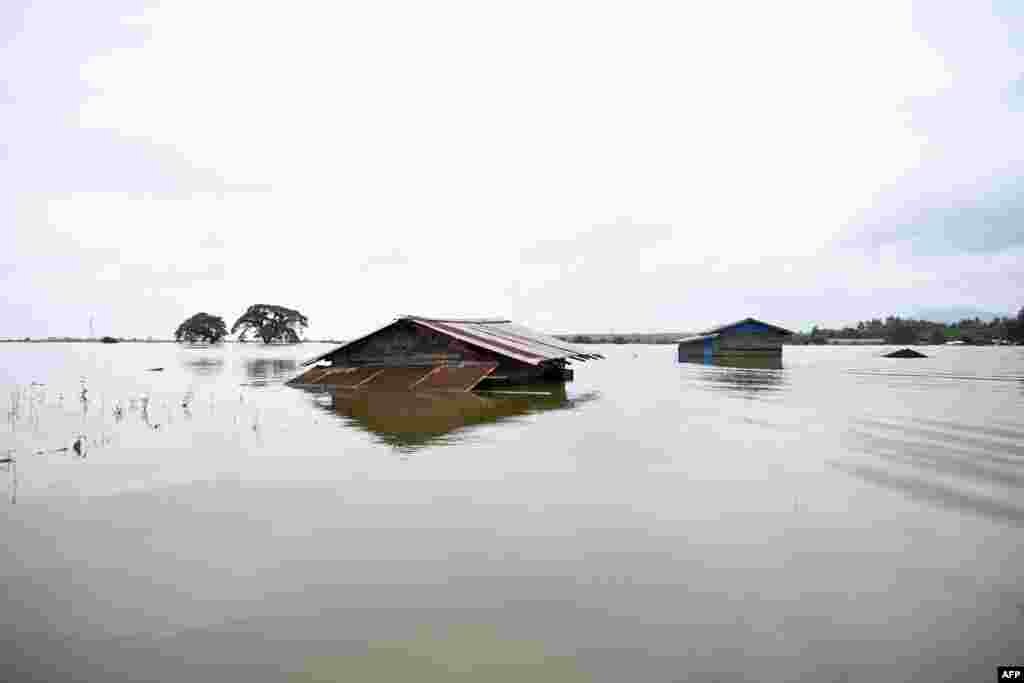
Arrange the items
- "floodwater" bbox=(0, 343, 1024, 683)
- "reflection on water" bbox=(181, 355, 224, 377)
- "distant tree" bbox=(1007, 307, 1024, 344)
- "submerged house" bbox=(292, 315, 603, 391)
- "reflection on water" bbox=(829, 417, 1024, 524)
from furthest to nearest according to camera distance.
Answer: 1. "distant tree" bbox=(1007, 307, 1024, 344)
2. "reflection on water" bbox=(181, 355, 224, 377)
3. "submerged house" bbox=(292, 315, 603, 391)
4. "reflection on water" bbox=(829, 417, 1024, 524)
5. "floodwater" bbox=(0, 343, 1024, 683)

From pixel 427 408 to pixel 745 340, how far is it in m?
44.4

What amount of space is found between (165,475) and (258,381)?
22190 mm

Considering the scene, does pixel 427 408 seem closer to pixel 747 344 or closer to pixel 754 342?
pixel 747 344

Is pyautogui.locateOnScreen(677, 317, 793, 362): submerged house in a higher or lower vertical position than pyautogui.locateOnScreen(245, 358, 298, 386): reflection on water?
higher

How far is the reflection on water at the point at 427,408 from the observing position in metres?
12.8

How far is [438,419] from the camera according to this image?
590 inches

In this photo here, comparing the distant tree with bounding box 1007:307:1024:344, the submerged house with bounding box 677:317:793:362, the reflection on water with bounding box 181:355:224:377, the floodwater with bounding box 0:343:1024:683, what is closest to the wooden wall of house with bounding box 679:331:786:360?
the submerged house with bounding box 677:317:793:362

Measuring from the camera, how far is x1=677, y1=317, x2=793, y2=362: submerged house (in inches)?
2074

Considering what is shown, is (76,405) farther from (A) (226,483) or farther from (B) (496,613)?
(B) (496,613)

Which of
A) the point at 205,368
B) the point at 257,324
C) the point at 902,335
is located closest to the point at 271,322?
the point at 257,324

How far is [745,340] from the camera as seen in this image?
2088 inches

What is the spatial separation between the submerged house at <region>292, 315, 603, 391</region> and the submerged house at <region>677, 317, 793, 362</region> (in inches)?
1262

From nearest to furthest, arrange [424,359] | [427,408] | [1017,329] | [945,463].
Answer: [945,463] → [427,408] → [424,359] → [1017,329]

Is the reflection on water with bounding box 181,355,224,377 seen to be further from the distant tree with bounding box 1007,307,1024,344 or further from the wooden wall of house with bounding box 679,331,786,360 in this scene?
the distant tree with bounding box 1007,307,1024,344
